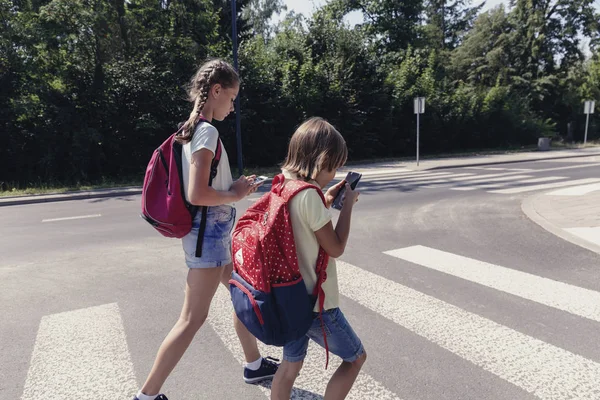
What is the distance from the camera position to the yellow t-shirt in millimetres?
1854

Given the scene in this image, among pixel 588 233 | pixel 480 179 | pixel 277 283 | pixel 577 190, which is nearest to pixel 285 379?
pixel 277 283

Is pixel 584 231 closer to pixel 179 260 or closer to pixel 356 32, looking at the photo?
pixel 179 260

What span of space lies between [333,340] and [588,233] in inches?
239

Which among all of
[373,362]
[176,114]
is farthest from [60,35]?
[373,362]

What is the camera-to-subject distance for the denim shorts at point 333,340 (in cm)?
204

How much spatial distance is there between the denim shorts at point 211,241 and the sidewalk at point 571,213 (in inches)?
212

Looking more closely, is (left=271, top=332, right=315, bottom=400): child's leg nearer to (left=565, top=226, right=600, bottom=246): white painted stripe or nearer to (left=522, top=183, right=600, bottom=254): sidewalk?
(left=522, top=183, right=600, bottom=254): sidewalk

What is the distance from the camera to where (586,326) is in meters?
3.54

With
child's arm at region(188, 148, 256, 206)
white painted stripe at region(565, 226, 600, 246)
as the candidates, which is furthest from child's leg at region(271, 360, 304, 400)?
white painted stripe at region(565, 226, 600, 246)

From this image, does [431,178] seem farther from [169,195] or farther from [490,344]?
[169,195]

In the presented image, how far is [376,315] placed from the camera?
3.83 meters

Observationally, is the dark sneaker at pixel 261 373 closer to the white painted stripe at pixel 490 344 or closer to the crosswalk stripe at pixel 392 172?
the white painted stripe at pixel 490 344

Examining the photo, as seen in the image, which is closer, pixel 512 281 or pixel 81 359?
pixel 81 359

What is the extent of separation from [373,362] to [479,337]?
3.03 feet
